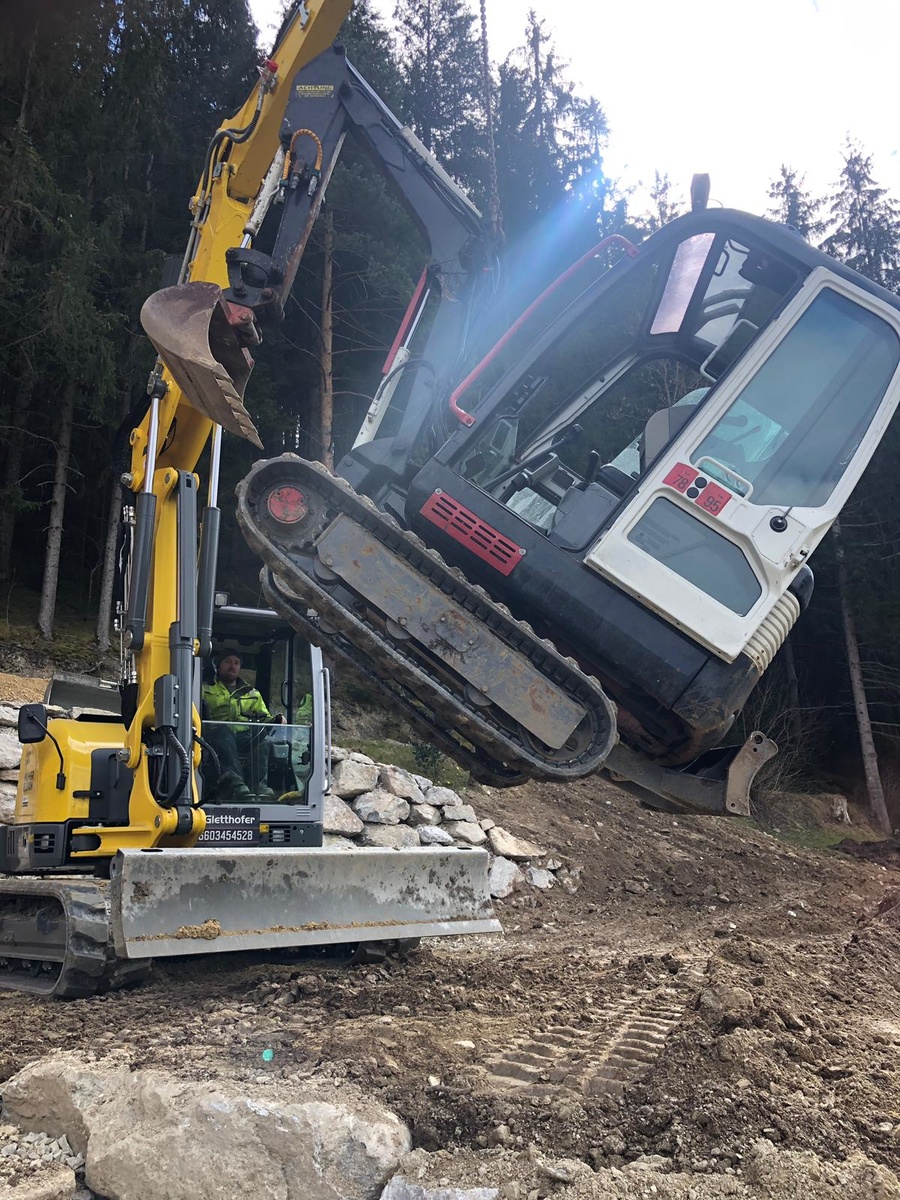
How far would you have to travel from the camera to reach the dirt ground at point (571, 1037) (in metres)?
2.78

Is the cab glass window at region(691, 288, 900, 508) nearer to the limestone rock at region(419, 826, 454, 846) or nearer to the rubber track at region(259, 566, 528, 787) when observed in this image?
the rubber track at region(259, 566, 528, 787)

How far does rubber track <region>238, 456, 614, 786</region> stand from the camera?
447 centimetres

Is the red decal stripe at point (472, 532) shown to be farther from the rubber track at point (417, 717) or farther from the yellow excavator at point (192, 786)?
the yellow excavator at point (192, 786)

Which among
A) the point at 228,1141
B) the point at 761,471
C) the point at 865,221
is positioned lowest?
the point at 228,1141

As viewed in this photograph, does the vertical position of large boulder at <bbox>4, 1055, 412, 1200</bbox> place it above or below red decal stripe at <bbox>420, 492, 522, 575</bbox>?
below

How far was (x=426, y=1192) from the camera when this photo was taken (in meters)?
2.52

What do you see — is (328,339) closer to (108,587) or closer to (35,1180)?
(108,587)

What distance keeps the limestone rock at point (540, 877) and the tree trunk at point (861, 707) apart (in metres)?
11.5

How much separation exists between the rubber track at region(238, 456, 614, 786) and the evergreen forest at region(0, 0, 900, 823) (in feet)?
26.7

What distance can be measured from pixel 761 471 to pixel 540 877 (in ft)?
18.9

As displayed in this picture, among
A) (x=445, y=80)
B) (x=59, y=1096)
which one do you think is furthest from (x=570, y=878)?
(x=445, y=80)

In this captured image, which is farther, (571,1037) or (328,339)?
(328,339)

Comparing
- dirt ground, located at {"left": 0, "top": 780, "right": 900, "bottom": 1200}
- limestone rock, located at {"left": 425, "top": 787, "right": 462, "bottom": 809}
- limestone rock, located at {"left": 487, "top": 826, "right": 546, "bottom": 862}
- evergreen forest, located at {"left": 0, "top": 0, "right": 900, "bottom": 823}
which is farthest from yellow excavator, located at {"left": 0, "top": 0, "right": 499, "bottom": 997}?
evergreen forest, located at {"left": 0, "top": 0, "right": 900, "bottom": 823}

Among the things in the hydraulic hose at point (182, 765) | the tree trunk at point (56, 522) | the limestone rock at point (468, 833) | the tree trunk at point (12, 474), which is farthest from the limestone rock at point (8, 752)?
the tree trunk at point (12, 474)
